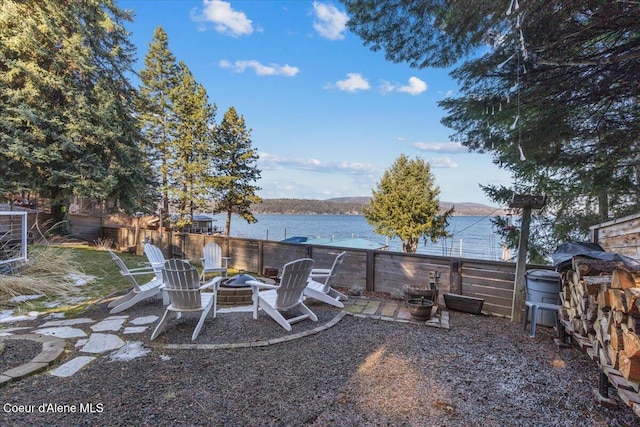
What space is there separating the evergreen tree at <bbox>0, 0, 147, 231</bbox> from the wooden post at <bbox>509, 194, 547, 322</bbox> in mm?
11247

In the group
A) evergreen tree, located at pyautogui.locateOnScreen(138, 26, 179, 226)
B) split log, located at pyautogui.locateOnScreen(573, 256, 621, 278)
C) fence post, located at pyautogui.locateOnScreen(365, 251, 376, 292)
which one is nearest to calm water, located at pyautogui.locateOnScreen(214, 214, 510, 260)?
fence post, located at pyautogui.locateOnScreen(365, 251, 376, 292)

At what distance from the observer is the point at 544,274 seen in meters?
3.83

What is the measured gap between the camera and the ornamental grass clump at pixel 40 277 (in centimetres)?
473

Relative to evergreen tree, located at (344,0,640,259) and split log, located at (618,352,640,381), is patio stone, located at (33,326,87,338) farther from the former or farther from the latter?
evergreen tree, located at (344,0,640,259)

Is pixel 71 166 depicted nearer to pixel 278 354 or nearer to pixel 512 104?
pixel 278 354

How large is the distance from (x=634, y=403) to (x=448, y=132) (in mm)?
4156

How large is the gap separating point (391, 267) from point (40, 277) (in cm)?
616

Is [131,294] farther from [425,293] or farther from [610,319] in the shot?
[610,319]

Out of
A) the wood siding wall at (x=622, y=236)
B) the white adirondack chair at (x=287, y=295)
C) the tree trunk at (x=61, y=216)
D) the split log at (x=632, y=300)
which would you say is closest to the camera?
the split log at (x=632, y=300)

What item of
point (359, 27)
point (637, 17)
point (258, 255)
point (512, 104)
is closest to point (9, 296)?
point (258, 255)

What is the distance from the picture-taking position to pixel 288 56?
8.75 meters

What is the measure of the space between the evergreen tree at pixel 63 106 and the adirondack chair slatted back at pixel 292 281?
9.17 m

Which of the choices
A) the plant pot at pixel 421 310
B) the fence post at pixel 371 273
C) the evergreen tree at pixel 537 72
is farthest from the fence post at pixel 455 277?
the evergreen tree at pixel 537 72

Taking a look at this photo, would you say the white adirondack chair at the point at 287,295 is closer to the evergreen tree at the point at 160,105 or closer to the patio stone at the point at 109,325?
the patio stone at the point at 109,325
